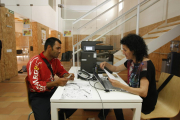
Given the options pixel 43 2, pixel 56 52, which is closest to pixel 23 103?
pixel 56 52

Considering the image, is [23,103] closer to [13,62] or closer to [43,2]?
[13,62]

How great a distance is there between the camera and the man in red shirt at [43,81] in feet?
4.00

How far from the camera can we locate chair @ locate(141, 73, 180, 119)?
3.85 ft

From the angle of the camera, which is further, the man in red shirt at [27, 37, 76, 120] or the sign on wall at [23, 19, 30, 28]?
the sign on wall at [23, 19, 30, 28]

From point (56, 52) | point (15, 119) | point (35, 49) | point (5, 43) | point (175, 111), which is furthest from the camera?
point (35, 49)

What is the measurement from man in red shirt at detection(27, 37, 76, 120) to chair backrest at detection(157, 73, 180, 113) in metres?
1.08

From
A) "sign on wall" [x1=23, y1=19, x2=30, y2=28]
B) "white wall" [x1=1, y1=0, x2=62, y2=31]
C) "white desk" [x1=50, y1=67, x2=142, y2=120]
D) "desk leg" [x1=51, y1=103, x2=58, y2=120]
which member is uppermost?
"white wall" [x1=1, y1=0, x2=62, y2=31]

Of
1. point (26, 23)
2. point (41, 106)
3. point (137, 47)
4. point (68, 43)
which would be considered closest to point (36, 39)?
point (26, 23)

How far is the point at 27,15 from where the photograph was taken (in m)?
4.60

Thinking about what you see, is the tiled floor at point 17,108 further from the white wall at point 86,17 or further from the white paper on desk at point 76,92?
the white wall at point 86,17

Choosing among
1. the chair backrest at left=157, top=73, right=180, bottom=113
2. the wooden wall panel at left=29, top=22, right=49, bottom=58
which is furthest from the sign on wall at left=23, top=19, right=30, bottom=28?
the chair backrest at left=157, top=73, right=180, bottom=113

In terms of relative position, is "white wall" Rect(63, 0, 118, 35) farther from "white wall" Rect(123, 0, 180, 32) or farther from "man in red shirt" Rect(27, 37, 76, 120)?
"man in red shirt" Rect(27, 37, 76, 120)

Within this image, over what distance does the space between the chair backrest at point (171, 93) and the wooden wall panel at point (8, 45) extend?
156 inches

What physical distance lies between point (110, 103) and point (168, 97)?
31.9 inches
